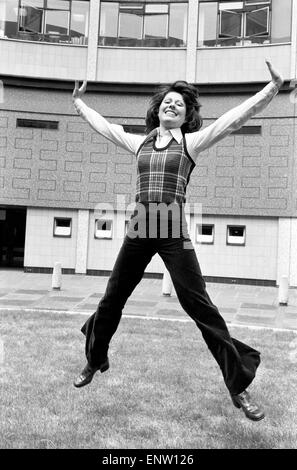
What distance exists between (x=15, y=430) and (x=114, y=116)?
47.8ft

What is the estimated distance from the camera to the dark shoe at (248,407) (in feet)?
10.2

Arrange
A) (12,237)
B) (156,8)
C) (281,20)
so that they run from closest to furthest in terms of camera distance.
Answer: (281,20)
(156,8)
(12,237)

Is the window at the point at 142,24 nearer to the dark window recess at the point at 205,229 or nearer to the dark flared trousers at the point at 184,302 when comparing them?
the dark window recess at the point at 205,229

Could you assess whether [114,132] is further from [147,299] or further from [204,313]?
[147,299]

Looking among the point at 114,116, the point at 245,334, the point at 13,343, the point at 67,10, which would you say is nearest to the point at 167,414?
the point at 13,343

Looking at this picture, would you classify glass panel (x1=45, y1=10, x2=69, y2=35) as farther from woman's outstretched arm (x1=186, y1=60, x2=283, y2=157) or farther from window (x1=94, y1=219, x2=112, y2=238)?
woman's outstretched arm (x1=186, y1=60, x2=283, y2=157)

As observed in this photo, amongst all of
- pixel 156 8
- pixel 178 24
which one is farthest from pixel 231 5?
pixel 156 8

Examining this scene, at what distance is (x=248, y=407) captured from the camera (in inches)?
124

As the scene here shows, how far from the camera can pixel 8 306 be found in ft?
32.4

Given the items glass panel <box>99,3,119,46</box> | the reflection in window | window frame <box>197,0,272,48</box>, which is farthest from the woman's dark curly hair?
the reflection in window

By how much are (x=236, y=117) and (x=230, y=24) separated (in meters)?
14.9

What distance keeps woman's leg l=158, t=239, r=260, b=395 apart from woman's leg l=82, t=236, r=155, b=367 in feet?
0.72

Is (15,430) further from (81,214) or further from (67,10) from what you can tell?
(67,10)
